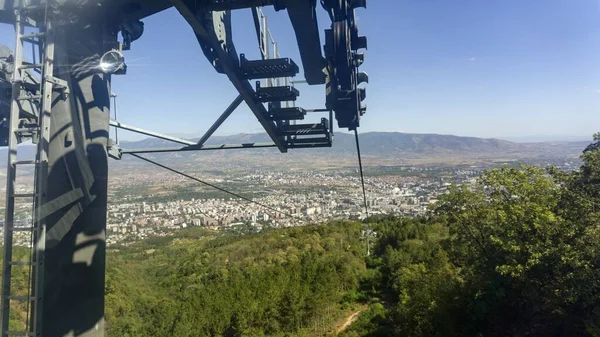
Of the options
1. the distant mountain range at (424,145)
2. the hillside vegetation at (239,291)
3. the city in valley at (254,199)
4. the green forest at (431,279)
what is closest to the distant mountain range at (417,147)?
the distant mountain range at (424,145)

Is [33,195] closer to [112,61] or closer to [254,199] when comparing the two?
[112,61]

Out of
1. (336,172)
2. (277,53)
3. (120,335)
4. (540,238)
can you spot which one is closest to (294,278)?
(120,335)

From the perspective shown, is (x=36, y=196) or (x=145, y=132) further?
(x=145, y=132)

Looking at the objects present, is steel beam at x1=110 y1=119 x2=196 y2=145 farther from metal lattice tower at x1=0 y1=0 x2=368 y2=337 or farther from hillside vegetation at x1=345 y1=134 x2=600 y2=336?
hillside vegetation at x1=345 y1=134 x2=600 y2=336

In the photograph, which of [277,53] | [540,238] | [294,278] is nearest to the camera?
[277,53]

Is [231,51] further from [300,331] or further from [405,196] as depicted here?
[405,196]

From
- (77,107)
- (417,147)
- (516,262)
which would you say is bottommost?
(516,262)

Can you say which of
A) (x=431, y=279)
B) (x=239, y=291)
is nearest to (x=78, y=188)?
(x=431, y=279)

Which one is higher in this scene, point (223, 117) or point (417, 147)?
point (417, 147)

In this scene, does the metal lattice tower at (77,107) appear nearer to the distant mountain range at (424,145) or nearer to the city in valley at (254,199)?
the city in valley at (254,199)
